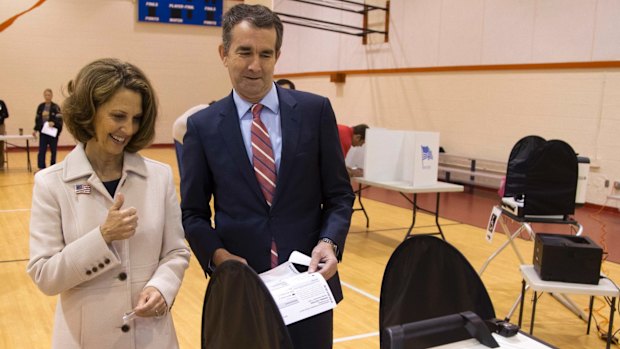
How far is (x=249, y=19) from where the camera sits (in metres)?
1.67

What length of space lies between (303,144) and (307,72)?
1369 centimetres

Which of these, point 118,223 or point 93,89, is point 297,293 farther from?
point 93,89

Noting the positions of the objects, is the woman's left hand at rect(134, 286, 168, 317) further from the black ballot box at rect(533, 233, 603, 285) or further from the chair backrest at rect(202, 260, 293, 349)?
the black ballot box at rect(533, 233, 603, 285)

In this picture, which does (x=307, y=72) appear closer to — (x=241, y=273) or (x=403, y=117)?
(x=403, y=117)

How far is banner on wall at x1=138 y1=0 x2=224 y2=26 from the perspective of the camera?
16.1m

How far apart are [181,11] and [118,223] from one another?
16.1 metres

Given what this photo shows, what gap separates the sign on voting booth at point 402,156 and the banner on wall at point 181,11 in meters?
11.4

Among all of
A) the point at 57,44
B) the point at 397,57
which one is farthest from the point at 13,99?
the point at 397,57

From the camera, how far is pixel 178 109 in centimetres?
1714

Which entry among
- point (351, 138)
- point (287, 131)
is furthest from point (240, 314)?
point (351, 138)

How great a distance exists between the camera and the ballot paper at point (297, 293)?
4.66 feet

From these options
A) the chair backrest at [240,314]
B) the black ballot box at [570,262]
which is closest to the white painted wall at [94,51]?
the black ballot box at [570,262]

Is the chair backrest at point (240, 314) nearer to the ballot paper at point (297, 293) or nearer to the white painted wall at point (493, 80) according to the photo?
the ballot paper at point (297, 293)

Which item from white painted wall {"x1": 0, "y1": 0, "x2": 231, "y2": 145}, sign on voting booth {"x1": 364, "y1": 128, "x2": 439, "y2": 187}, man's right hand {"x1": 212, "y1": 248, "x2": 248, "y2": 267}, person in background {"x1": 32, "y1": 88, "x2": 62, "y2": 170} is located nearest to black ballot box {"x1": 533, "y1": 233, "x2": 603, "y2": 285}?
man's right hand {"x1": 212, "y1": 248, "x2": 248, "y2": 267}
